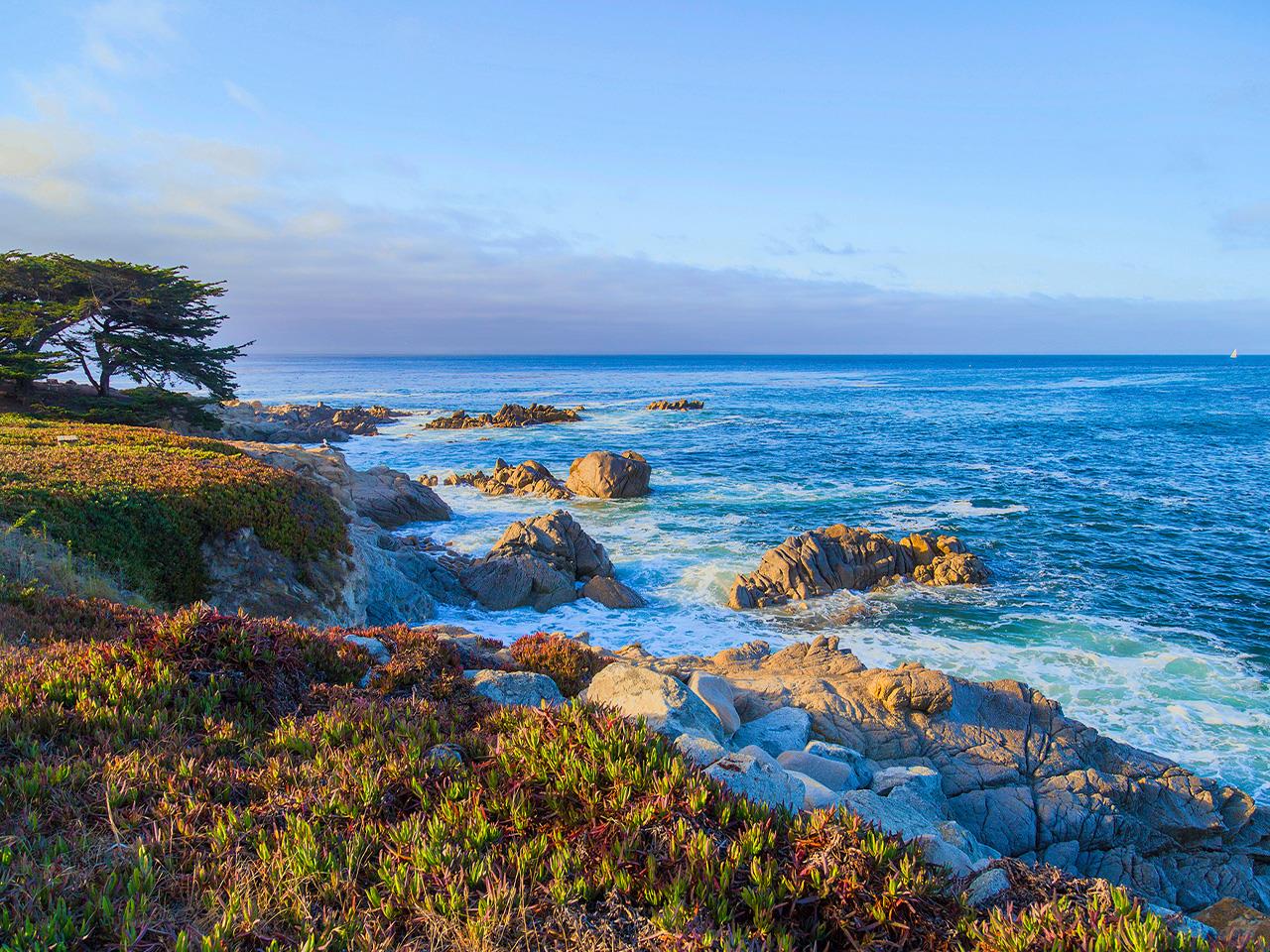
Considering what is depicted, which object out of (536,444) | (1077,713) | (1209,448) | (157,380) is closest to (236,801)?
(1077,713)

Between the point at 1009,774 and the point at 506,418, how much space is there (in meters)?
61.7

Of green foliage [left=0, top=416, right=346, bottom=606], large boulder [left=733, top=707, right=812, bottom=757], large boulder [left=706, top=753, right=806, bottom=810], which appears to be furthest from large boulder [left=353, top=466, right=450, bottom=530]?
large boulder [left=706, top=753, right=806, bottom=810]

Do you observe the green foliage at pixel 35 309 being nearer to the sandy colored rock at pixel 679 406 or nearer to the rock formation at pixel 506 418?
the rock formation at pixel 506 418

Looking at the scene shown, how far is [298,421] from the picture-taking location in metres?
61.2

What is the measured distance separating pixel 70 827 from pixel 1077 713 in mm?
16495

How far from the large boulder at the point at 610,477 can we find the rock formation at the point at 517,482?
0.97 metres

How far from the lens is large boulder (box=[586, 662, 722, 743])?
7.11 m

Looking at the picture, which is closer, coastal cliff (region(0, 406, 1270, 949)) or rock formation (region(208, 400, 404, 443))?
coastal cliff (region(0, 406, 1270, 949))

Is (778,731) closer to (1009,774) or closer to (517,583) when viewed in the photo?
(1009,774)

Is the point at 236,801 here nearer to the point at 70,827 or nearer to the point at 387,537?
the point at 70,827

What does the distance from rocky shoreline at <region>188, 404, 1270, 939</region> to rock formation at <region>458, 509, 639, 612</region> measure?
3991mm

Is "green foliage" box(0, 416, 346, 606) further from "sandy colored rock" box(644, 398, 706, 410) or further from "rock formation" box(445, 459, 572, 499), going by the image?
"sandy colored rock" box(644, 398, 706, 410)

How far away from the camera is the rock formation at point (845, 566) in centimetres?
2164

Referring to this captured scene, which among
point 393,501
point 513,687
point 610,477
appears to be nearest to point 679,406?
point 610,477
